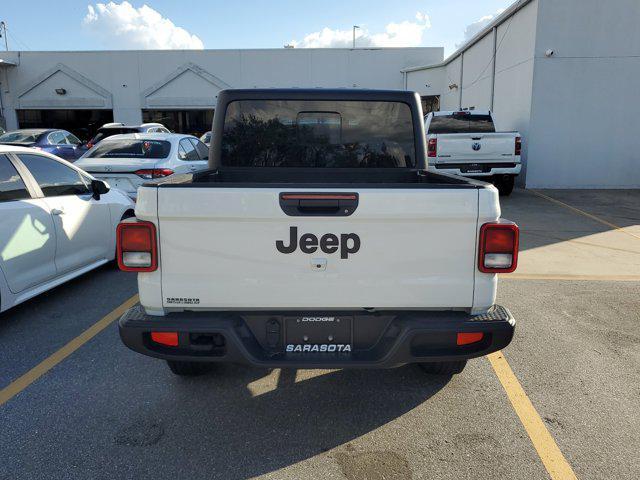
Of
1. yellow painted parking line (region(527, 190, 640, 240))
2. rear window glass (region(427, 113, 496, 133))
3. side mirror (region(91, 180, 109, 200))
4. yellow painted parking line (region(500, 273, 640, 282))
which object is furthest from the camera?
rear window glass (region(427, 113, 496, 133))

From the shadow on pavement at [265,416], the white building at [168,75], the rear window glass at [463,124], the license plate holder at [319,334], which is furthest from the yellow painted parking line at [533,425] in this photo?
the white building at [168,75]

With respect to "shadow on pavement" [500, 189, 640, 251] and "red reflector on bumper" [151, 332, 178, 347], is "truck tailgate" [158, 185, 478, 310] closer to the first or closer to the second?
"red reflector on bumper" [151, 332, 178, 347]

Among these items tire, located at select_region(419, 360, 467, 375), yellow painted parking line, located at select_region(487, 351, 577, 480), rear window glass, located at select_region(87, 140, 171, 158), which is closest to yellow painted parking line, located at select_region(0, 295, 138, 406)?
tire, located at select_region(419, 360, 467, 375)

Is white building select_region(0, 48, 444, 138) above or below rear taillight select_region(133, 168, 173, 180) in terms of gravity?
above

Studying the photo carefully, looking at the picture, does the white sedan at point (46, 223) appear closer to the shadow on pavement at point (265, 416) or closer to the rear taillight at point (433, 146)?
the shadow on pavement at point (265, 416)

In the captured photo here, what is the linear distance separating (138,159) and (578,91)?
11.9 meters

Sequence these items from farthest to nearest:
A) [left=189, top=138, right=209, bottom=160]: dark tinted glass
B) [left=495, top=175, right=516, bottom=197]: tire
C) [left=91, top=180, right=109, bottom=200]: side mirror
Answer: [left=495, top=175, right=516, bottom=197]: tire, [left=189, top=138, right=209, bottom=160]: dark tinted glass, [left=91, top=180, right=109, bottom=200]: side mirror

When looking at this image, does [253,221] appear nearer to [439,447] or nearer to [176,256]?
[176,256]

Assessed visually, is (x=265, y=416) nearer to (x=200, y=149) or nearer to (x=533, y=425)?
(x=533, y=425)

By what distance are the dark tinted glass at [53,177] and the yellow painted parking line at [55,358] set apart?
4.66ft

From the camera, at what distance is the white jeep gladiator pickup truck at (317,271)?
8.62 feet

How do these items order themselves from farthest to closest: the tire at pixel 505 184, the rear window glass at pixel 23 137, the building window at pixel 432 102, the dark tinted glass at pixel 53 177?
the building window at pixel 432 102 → the rear window glass at pixel 23 137 → the tire at pixel 505 184 → the dark tinted glass at pixel 53 177

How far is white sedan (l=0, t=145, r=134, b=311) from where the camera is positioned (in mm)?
4547

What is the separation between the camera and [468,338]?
2809 millimetres
